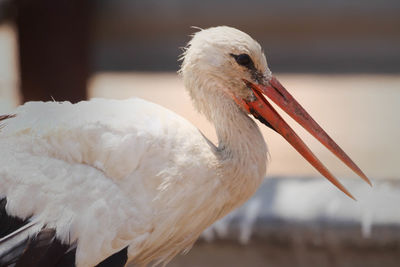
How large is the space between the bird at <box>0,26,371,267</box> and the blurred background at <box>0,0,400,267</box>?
32.5 inches

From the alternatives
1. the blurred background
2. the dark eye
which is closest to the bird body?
the dark eye

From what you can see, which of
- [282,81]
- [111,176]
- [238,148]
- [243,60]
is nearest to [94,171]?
[111,176]

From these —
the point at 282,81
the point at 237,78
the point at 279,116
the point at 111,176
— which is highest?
the point at 237,78

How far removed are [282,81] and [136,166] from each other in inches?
206

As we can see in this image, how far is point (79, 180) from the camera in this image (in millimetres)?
2572

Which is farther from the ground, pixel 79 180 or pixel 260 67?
pixel 260 67

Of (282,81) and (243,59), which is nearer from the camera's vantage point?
(243,59)

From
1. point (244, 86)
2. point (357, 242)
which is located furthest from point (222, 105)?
point (357, 242)

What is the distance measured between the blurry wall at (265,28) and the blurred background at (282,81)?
0.02 metres

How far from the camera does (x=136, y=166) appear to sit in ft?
8.60

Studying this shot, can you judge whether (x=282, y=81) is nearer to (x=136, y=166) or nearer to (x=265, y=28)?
(x=265, y=28)

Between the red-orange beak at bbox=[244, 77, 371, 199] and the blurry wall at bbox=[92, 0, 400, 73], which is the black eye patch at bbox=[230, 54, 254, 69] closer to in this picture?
the red-orange beak at bbox=[244, 77, 371, 199]

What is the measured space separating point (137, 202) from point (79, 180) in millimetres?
222

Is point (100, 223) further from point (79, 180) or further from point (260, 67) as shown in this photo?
point (260, 67)
